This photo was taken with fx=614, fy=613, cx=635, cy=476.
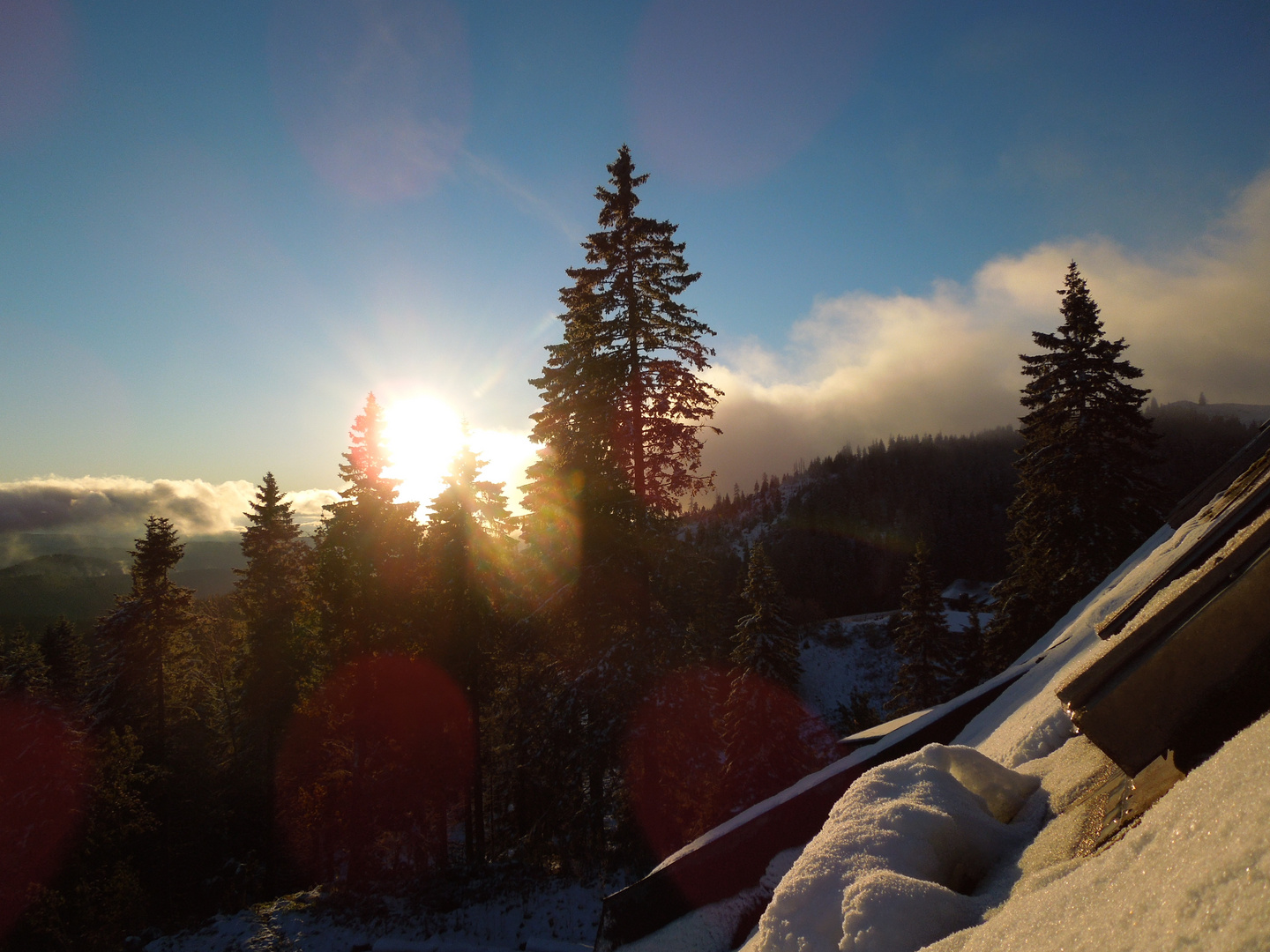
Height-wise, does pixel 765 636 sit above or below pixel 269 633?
below

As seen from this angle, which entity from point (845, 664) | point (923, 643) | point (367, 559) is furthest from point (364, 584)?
point (845, 664)

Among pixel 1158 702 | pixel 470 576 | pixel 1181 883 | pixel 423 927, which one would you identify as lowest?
pixel 423 927

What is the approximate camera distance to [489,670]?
76.5 feet

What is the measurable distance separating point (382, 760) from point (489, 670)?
15.4 ft

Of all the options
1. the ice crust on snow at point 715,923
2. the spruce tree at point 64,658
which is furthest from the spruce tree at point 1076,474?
the spruce tree at point 64,658

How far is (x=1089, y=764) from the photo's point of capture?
3107 millimetres

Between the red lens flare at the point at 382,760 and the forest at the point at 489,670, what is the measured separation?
113mm

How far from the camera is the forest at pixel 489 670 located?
1570cm

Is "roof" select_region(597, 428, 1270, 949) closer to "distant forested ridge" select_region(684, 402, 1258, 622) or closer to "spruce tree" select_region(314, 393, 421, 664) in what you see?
"spruce tree" select_region(314, 393, 421, 664)

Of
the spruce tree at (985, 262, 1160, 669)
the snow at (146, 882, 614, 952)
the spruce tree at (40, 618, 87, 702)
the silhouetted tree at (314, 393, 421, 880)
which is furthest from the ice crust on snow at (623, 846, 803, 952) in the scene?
the spruce tree at (40, 618, 87, 702)

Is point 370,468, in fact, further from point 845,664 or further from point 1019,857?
point 845,664

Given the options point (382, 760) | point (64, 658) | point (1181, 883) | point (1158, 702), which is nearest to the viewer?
point (1181, 883)

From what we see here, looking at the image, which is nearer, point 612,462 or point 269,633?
point 612,462

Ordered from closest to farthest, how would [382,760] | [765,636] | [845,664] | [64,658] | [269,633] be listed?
[382,760] → [765,636] → [269,633] → [64,658] → [845,664]
